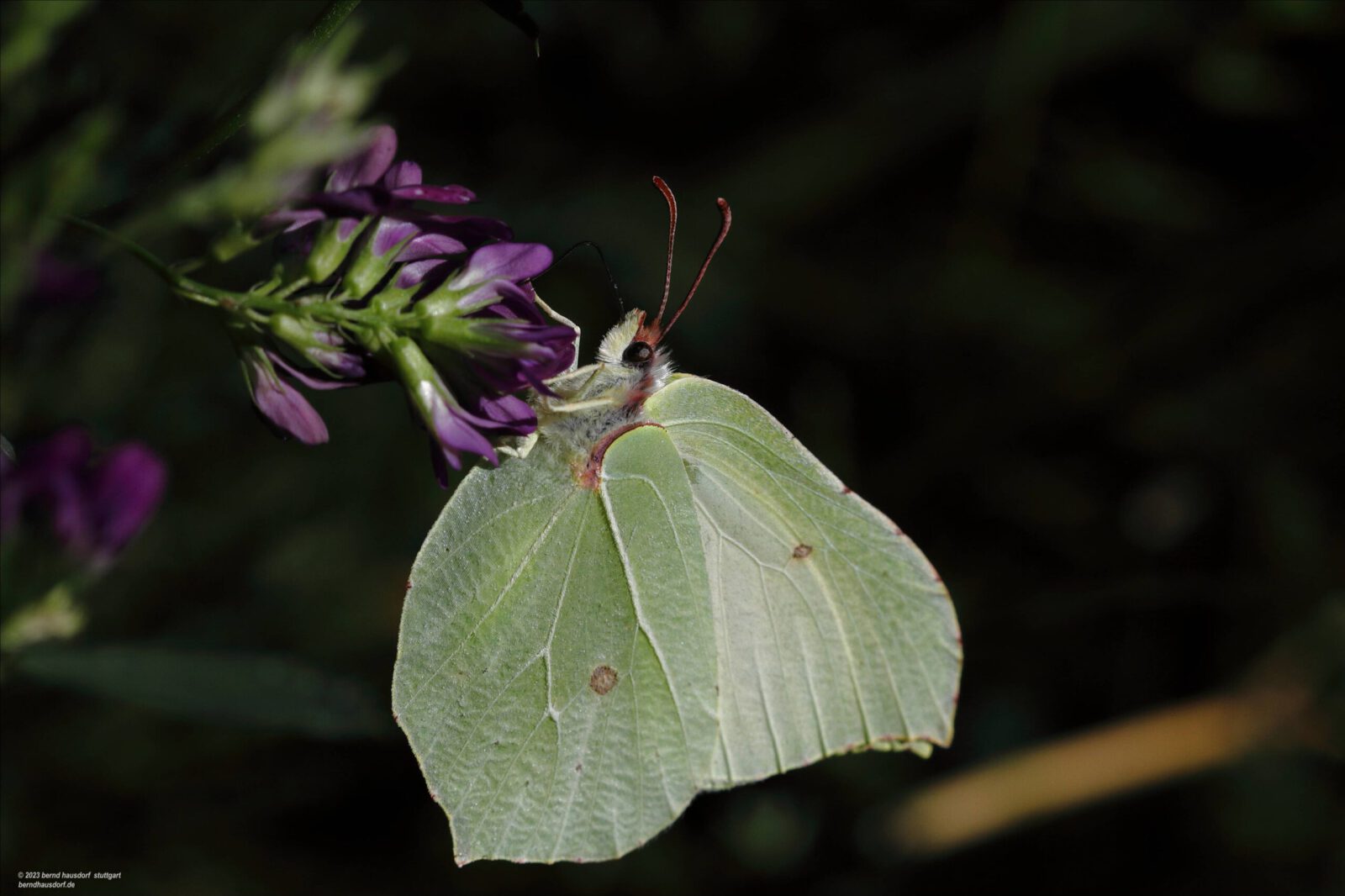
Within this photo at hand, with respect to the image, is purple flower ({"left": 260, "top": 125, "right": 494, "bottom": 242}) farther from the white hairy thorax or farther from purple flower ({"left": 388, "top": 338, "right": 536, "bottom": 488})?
the white hairy thorax

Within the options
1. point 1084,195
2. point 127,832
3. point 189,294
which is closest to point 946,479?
point 1084,195

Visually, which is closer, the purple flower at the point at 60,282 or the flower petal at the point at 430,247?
the flower petal at the point at 430,247

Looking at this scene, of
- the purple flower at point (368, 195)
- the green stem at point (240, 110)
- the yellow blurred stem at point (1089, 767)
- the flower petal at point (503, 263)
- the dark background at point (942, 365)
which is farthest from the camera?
the yellow blurred stem at point (1089, 767)

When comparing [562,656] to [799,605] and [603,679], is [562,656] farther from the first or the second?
[799,605]

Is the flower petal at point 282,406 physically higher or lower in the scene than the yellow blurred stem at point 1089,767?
higher

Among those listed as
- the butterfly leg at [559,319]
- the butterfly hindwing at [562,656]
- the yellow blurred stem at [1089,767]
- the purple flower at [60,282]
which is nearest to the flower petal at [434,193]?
the butterfly leg at [559,319]

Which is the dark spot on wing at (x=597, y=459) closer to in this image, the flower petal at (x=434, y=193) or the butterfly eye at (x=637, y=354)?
the butterfly eye at (x=637, y=354)

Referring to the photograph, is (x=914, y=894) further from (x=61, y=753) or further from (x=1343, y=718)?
(x=61, y=753)
